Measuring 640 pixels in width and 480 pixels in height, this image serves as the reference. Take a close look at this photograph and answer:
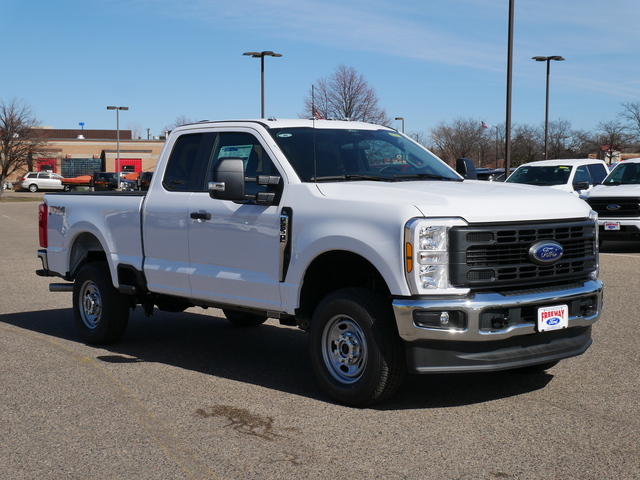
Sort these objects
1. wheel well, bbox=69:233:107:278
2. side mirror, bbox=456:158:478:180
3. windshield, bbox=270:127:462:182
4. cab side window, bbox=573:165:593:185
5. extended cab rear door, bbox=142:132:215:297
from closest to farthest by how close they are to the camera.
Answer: windshield, bbox=270:127:462:182
extended cab rear door, bbox=142:132:215:297
side mirror, bbox=456:158:478:180
wheel well, bbox=69:233:107:278
cab side window, bbox=573:165:593:185

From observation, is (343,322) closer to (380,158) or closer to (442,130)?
(380,158)

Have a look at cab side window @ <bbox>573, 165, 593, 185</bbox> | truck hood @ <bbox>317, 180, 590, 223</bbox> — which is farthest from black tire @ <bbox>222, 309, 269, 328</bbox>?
cab side window @ <bbox>573, 165, 593, 185</bbox>

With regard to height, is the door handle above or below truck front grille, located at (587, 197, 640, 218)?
above

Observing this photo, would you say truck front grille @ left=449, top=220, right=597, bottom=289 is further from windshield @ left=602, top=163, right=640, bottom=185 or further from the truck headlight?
windshield @ left=602, top=163, right=640, bottom=185

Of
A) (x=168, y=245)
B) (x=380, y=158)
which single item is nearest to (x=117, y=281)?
(x=168, y=245)

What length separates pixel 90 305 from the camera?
28.0ft

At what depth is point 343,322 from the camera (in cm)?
600

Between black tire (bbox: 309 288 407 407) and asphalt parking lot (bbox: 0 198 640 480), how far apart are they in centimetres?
16

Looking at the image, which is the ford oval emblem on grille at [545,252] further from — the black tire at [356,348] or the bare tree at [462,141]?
the bare tree at [462,141]

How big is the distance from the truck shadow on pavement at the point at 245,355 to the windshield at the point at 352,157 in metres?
1.67

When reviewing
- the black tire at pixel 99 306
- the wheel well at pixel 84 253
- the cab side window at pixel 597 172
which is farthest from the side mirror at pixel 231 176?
the cab side window at pixel 597 172

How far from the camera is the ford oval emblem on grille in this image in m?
5.67

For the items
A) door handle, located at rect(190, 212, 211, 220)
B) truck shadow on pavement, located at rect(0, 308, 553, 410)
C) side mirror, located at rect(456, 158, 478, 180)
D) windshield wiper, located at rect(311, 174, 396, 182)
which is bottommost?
truck shadow on pavement, located at rect(0, 308, 553, 410)

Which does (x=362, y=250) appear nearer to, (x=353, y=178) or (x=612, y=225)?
(x=353, y=178)
